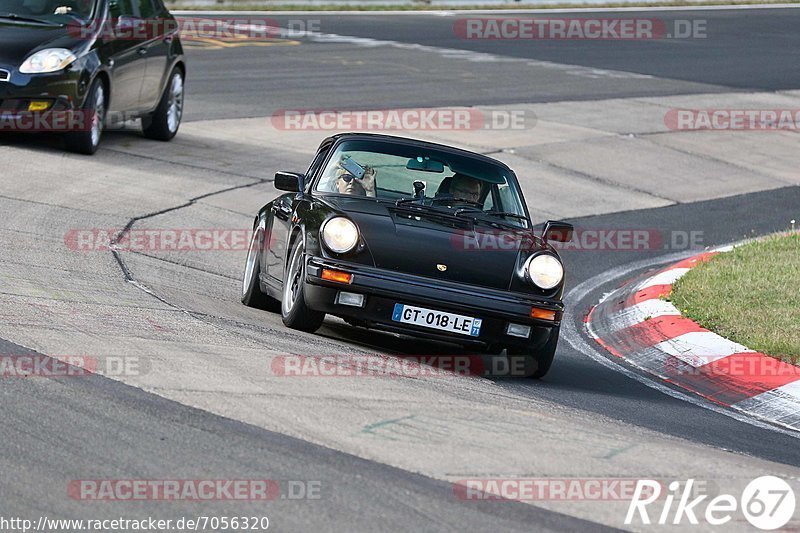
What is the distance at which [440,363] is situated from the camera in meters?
7.94

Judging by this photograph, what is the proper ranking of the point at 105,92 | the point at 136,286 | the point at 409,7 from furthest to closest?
the point at 409,7 < the point at 105,92 < the point at 136,286

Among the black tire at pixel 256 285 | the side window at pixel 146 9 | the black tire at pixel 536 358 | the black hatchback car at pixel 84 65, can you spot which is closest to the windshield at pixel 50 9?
the black hatchback car at pixel 84 65

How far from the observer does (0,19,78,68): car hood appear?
12.9 meters

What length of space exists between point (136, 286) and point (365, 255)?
195cm

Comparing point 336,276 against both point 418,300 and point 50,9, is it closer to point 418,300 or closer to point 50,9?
point 418,300

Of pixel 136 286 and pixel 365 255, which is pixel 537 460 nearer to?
pixel 365 255

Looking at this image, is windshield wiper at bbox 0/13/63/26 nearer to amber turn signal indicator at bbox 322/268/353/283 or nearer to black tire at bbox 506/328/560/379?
amber turn signal indicator at bbox 322/268/353/283

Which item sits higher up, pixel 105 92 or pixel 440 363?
pixel 105 92

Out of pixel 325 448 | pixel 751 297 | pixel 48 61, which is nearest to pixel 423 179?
pixel 751 297

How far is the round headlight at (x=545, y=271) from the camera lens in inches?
301

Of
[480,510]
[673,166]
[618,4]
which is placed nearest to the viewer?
[480,510]

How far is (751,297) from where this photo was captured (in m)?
10.1

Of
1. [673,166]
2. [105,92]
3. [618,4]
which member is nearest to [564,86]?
[673,166]

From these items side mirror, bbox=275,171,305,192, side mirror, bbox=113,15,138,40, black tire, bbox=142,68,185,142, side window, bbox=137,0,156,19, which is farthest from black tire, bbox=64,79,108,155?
side mirror, bbox=275,171,305,192
